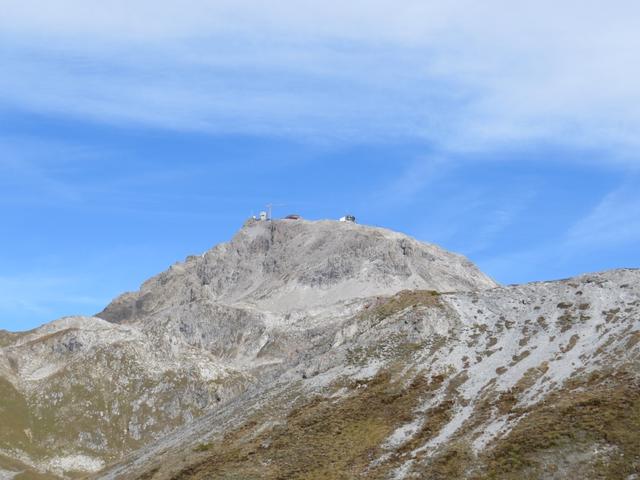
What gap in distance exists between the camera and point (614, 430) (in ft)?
232

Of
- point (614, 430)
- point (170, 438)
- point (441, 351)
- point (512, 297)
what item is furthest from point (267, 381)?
point (614, 430)

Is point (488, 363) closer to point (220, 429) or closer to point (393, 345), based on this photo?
point (393, 345)

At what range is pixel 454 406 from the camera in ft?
286

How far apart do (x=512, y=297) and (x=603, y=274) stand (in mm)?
13087

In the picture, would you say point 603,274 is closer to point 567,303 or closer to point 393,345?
point 567,303

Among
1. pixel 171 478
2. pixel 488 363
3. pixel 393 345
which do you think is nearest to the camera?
pixel 171 478

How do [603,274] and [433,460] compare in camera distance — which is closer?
[433,460]

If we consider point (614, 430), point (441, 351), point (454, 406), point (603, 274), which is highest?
point (603, 274)

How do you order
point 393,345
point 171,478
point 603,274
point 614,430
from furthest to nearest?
point 603,274 < point 393,345 < point 171,478 < point 614,430

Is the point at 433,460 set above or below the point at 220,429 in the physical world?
below

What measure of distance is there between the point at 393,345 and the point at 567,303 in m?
23.9

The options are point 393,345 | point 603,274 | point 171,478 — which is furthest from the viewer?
point 603,274

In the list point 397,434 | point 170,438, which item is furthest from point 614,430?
point 170,438

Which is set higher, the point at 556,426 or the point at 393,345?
the point at 393,345
